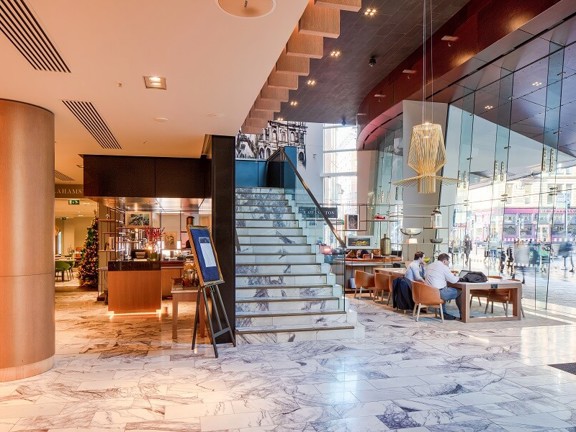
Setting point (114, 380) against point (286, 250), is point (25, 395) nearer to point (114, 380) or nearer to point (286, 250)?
point (114, 380)

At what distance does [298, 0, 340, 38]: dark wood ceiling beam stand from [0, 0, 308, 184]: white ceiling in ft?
0.74

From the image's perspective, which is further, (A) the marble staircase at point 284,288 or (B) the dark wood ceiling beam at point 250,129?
(A) the marble staircase at point 284,288

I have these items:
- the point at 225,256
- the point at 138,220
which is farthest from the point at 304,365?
the point at 138,220

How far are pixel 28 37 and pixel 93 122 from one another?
2426 mm

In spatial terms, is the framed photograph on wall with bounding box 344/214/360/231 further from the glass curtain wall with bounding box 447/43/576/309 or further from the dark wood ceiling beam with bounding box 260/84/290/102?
the dark wood ceiling beam with bounding box 260/84/290/102

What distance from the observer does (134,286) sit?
341 inches

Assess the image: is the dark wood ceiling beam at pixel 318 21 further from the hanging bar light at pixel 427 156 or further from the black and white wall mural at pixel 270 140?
the black and white wall mural at pixel 270 140

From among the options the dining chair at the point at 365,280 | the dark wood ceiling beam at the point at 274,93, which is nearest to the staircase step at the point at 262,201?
the dining chair at the point at 365,280

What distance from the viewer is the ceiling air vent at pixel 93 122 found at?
4855 millimetres

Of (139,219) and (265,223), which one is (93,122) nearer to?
(265,223)

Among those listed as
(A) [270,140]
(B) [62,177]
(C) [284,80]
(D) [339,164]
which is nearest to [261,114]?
(C) [284,80]

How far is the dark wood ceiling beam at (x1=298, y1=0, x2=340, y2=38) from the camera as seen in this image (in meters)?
3.30

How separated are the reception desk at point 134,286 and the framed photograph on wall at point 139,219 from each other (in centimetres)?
466

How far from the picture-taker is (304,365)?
210 inches
